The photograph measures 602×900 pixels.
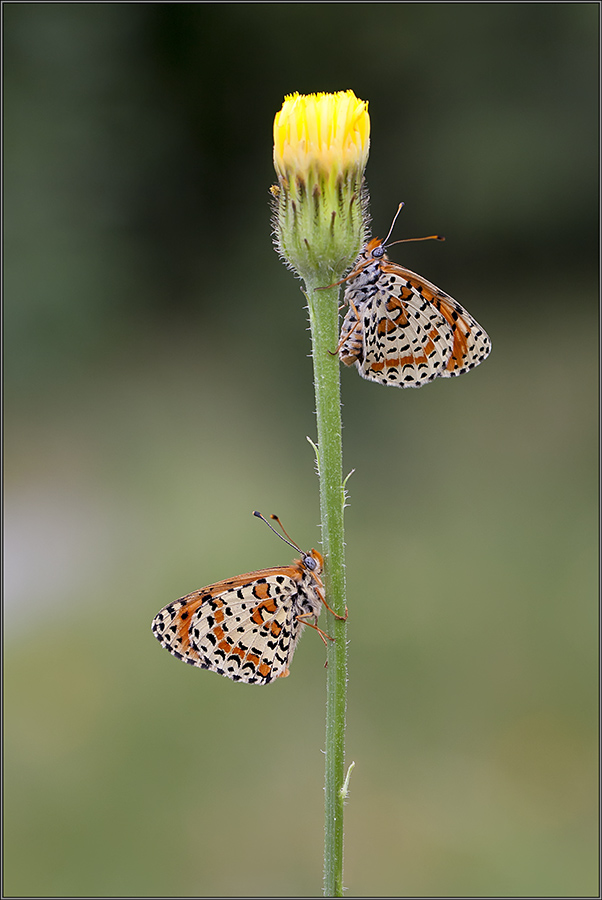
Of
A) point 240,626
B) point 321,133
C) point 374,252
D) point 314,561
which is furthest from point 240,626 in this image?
point 321,133

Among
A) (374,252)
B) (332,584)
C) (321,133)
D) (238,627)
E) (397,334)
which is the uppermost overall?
(321,133)

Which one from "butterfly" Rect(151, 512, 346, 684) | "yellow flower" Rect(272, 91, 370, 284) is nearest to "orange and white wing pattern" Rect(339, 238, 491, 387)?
"yellow flower" Rect(272, 91, 370, 284)

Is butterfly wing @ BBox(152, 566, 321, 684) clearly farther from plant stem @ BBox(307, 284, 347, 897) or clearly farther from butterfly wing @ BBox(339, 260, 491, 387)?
butterfly wing @ BBox(339, 260, 491, 387)

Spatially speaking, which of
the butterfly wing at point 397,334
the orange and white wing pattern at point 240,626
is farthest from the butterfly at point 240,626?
the butterfly wing at point 397,334

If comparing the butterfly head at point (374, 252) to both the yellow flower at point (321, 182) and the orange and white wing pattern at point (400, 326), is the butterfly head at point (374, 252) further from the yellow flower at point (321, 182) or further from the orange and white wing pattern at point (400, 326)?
the yellow flower at point (321, 182)

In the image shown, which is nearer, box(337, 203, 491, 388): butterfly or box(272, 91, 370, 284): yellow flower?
box(272, 91, 370, 284): yellow flower

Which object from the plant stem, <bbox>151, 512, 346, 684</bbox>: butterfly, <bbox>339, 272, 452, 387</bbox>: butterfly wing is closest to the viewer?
the plant stem

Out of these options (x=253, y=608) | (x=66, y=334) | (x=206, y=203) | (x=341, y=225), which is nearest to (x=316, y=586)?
(x=253, y=608)

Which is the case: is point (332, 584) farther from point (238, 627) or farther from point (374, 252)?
point (374, 252)
